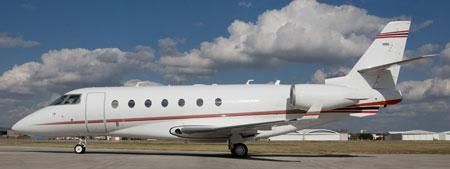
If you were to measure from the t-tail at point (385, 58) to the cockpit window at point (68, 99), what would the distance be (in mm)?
12655

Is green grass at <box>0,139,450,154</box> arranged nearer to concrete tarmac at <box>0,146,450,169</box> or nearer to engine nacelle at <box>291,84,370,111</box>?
engine nacelle at <box>291,84,370,111</box>

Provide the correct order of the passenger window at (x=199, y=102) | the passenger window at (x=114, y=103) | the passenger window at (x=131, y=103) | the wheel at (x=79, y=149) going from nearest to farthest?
1. the passenger window at (x=199, y=102)
2. the passenger window at (x=131, y=103)
3. the passenger window at (x=114, y=103)
4. the wheel at (x=79, y=149)

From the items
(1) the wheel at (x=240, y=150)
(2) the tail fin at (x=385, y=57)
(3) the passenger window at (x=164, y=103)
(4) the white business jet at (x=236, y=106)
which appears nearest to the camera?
(1) the wheel at (x=240, y=150)

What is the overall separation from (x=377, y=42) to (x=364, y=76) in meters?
1.70

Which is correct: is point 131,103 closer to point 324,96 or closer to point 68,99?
point 68,99

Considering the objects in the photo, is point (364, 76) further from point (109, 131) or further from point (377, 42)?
point (109, 131)

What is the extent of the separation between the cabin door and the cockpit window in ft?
1.87

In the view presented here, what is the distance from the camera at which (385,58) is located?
2275 centimetres

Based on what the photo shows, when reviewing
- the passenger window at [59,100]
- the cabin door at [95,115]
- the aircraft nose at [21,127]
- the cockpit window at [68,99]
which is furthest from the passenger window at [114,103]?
the aircraft nose at [21,127]

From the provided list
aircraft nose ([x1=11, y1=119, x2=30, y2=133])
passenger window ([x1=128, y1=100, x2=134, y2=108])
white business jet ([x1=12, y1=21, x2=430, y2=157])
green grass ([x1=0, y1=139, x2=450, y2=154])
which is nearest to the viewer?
white business jet ([x1=12, y1=21, x2=430, y2=157])

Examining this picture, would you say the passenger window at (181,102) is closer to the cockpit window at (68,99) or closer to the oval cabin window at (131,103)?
the oval cabin window at (131,103)

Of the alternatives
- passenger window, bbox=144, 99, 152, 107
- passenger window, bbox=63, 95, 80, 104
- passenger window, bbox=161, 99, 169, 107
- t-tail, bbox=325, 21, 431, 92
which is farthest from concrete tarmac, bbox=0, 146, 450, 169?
t-tail, bbox=325, 21, 431, 92

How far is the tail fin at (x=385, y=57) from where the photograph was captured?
22656 mm

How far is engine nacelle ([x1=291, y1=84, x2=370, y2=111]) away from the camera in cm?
2225
